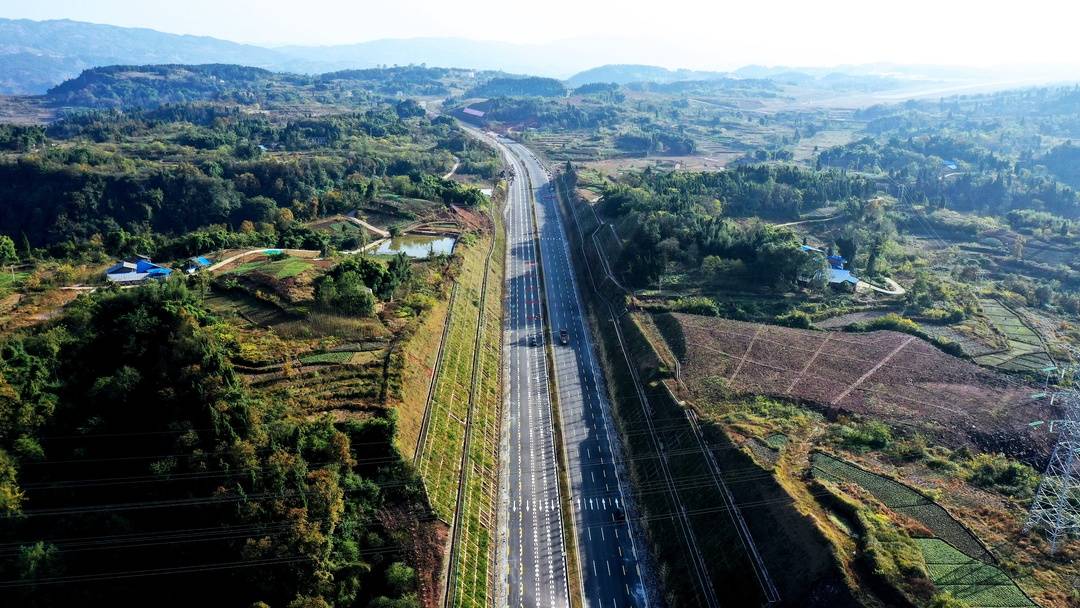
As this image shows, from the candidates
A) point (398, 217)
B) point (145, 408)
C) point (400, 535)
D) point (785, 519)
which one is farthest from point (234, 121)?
point (785, 519)

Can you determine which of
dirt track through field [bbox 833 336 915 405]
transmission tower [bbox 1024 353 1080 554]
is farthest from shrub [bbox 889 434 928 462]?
transmission tower [bbox 1024 353 1080 554]

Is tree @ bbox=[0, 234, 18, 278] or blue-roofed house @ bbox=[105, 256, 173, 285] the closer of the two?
blue-roofed house @ bbox=[105, 256, 173, 285]

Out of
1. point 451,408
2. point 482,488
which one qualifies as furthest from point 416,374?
point 482,488

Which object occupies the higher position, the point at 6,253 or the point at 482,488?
the point at 6,253

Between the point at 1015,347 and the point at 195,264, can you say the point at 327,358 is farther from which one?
the point at 1015,347

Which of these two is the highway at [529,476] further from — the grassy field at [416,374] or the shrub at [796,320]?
the shrub at [796,320]

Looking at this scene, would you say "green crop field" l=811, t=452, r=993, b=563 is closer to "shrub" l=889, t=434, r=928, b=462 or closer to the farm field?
"shrub" l=889, t=434, r=928, b=462
